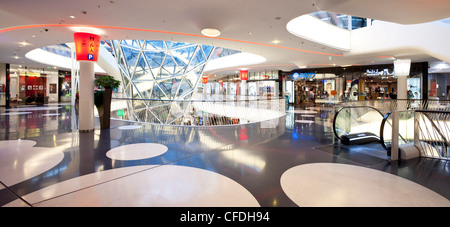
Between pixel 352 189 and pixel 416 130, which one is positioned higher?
pixel 416 130

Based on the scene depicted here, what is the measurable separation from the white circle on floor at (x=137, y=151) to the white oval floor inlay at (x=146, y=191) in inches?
35.9

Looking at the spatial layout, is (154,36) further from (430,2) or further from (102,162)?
(430,2)

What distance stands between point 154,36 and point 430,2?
8.85m

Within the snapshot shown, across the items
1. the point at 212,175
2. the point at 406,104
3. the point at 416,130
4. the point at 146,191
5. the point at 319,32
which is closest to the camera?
the point at 146,191

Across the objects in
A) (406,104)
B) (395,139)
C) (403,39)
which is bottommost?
(395,139)

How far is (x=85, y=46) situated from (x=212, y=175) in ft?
23.6

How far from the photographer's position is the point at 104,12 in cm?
602

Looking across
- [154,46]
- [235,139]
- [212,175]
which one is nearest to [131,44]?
[154,46]

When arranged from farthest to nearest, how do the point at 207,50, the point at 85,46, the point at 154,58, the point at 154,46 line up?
the point at 207,50, the point at 154,58, the point at 154,46, the point at 85,46

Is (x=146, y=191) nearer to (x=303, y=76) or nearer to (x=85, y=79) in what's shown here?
(x=85, y=79)

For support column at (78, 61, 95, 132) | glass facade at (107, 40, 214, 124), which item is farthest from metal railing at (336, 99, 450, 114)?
glass facade at (107, 40, 214, 124)

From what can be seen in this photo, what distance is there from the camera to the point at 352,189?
2953mm

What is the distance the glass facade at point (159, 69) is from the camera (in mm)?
21078
